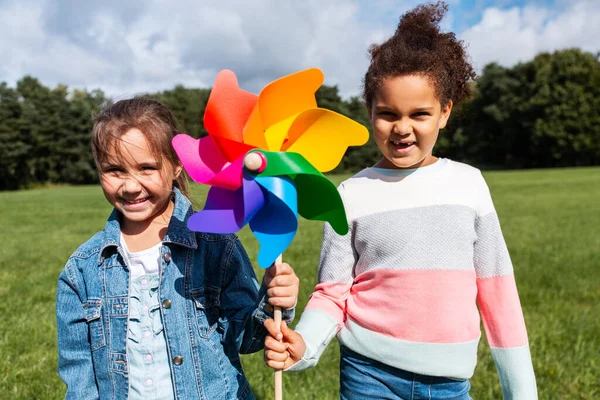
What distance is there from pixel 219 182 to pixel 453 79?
1.02m

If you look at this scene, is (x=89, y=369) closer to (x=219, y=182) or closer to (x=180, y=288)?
(x=180, y=288)

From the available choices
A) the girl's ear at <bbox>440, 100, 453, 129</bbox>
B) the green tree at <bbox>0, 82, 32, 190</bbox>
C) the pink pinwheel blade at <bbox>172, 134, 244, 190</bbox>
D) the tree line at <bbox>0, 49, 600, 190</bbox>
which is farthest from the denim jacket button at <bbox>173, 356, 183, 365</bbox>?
the green tree at <bbox>0, 82, 32, 190</bbox>

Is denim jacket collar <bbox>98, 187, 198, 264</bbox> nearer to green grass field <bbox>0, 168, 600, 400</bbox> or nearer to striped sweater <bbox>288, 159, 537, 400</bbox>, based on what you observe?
green grass field <bbox>0, 168, 600, 400</bbox>

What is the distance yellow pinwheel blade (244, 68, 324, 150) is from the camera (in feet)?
5.73

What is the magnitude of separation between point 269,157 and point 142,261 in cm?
74

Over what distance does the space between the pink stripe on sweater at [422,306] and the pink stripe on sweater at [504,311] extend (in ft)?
0.30

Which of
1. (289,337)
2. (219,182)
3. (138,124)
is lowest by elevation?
(289,337)

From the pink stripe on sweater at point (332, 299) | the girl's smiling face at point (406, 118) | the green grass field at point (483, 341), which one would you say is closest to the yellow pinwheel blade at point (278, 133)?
the girl's smiling face at point (406, 118)

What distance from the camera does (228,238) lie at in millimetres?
2094

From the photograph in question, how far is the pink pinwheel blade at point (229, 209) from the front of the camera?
1689 mm

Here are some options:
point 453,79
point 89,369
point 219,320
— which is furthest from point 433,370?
point 89,369

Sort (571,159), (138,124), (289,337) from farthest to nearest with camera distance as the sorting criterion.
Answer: (571,159), (138,124), (289,337)

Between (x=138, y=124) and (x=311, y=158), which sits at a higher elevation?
(x=138, y=124)

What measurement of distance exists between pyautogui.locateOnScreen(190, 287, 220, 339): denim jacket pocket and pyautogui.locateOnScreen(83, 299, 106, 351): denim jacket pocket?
13.8 inches
